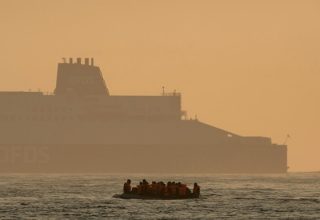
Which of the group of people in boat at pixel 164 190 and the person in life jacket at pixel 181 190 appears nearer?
the group of people in boat at pixel 164 190

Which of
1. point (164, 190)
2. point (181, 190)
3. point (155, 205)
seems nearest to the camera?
point (155, 205)

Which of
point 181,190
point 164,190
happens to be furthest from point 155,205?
point 181,190

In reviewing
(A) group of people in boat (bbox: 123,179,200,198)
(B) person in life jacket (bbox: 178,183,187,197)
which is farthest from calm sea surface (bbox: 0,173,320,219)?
(B) person in life jacket (bbox: 178,183,187,197)

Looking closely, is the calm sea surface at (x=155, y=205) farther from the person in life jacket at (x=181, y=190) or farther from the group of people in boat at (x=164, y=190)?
the person in life jacket at (x=181, y=190)

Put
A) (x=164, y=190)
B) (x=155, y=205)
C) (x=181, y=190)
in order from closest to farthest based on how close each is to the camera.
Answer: (x=155, y=205) < (x=164, y=190) < (x=181, y=190)

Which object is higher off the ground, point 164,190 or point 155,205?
point 164,190

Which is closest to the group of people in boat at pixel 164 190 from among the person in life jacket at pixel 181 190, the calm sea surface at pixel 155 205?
the person in life jacket at pixel 181 190

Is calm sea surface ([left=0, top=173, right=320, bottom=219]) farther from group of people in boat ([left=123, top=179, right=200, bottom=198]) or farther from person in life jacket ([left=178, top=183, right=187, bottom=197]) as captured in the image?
person in life jacket ([left=178, top=183, right=187, bottom=197])

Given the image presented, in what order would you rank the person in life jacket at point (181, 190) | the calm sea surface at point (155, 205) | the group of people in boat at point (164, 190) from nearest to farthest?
the calm sea surface at point (155, 205)
the group of people in boat at point (164, 190)
the person in life jacket at point (181, 190)

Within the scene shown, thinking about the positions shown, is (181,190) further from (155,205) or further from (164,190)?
(155,205)

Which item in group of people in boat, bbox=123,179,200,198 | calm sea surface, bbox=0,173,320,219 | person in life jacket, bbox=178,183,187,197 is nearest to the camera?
calm sea surface, bbox=0,173,320,219

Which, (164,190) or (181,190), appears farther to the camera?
(181,190)

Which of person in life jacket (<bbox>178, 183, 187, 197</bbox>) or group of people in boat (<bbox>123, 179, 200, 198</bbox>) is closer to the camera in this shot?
group of people in boat (<bbox>123, 179, 200, 198</bbox>)

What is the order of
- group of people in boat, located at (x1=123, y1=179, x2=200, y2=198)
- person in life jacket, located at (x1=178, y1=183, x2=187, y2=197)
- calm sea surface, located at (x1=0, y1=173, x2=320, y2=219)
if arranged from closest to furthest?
calm sea surface, located at (x1=0, y1=173, x2=320, y2=219)
group of people in boat, located at (x1=123, y1=179, x2=200, y2=198)
person in life jacket, located at (x1=178, y1=183, x2=187, y2=197)
